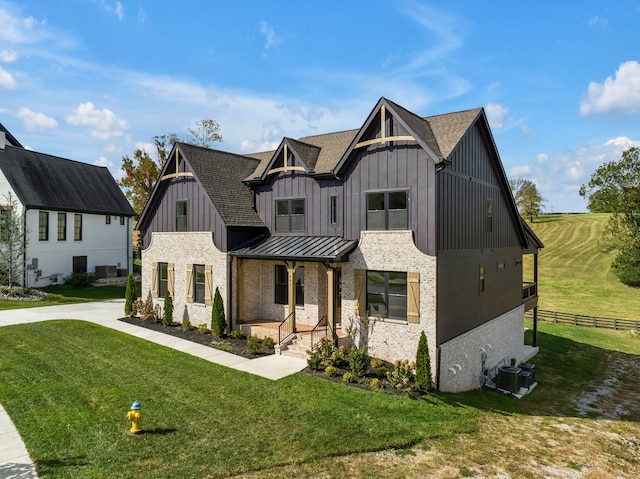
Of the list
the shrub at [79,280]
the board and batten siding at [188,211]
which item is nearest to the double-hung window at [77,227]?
the shrub at [79,280]

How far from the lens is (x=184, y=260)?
20.5m

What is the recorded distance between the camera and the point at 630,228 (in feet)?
168

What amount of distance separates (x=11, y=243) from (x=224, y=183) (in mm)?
17146

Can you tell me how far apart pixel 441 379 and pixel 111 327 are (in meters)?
15.1

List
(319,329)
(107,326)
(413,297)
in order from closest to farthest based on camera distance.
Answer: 1. (413,297)
2. (319,329)
3. (107,326)

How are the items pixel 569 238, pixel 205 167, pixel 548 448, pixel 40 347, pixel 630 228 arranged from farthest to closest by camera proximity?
pixel 569 238 → pixel 630 228 → pixel 205 167 → pixel 40 347 → pixel 548 448

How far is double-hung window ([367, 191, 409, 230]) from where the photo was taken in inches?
598

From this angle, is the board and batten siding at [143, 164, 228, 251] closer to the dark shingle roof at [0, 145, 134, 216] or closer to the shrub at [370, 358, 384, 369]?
the shrub at [370, 358, 384, 369]

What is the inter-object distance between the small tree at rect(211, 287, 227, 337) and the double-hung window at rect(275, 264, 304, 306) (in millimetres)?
2709

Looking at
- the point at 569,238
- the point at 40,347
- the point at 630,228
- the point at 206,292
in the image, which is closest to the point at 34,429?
the point at 40,347

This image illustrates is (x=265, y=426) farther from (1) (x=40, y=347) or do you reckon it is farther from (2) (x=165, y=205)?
(2) (x=165, y=205)

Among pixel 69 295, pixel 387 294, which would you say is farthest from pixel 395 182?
pixel 69 295

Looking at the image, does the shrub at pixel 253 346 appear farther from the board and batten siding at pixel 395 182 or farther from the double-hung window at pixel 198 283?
the board and batten siding at pixel 395 182

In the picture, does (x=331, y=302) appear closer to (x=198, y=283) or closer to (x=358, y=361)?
(x=358, y=361)
